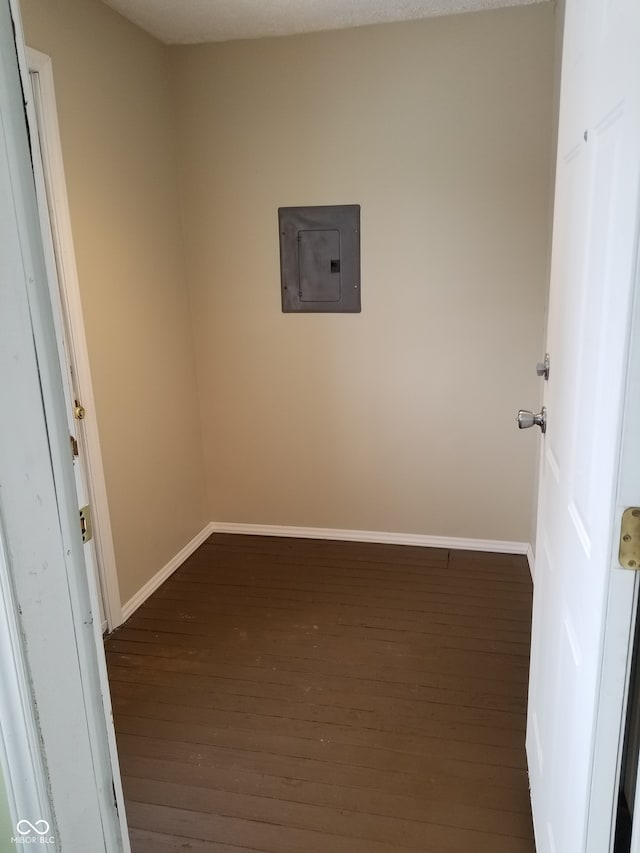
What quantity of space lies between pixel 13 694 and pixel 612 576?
848 millimetres

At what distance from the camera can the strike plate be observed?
854 millimetres

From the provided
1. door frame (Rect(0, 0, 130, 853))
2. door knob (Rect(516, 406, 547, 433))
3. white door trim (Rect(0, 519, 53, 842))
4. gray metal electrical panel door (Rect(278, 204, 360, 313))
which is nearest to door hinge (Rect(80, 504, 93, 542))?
door frame (Rect(0, 0, 130, 853))

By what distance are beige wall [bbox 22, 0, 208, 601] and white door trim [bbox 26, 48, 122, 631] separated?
0.20 ft

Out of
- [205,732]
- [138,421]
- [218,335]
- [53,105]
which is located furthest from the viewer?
[218,335]

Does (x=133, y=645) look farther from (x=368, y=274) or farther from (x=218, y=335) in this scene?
(x=368, y=274)

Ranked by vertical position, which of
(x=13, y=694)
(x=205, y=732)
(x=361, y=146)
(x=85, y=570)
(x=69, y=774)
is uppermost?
(x=361, y=146)

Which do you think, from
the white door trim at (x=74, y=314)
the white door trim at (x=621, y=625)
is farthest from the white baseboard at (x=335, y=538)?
the white door trim at (x=621, y=625)

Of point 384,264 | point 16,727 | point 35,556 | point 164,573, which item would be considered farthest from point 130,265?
point 16,727

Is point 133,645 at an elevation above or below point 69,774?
below

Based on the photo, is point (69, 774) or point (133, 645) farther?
point (133, 645)

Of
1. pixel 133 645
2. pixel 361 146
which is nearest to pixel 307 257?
pixel 361 146

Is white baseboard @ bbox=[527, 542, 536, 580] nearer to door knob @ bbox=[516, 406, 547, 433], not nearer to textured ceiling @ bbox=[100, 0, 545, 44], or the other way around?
door knob @ bbox=[516, 406, 547, 433]

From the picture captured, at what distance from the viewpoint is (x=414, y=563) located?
10.4 ft

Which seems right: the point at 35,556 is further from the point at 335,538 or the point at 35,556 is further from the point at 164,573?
the point at 335,538
